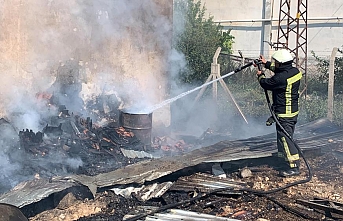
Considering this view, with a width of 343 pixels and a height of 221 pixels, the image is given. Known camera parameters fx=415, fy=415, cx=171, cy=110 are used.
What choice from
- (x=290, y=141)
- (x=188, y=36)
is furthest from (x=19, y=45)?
(x=188, y=36)

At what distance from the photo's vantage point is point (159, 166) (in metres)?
6.70

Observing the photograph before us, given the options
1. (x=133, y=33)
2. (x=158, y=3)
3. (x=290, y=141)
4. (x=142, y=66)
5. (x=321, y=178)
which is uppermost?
(x=158, y=3)

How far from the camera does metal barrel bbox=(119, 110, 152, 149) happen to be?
29.8 ft

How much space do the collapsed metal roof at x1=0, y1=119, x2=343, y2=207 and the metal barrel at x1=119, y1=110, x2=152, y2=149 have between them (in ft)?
5.74

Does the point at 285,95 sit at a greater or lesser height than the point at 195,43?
lesser

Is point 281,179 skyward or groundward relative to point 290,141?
groundward

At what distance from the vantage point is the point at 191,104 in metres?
13.4

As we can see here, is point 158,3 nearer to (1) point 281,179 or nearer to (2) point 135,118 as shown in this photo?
(2) point 135,118

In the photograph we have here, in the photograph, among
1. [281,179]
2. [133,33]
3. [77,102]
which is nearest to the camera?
[281,179]

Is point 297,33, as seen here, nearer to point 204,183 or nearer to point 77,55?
point 77,55

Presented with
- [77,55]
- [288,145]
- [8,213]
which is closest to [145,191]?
[8,213]

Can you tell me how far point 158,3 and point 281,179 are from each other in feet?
20.0

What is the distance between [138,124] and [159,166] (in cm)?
253

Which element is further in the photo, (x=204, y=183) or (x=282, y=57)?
(x=282, y=57)
